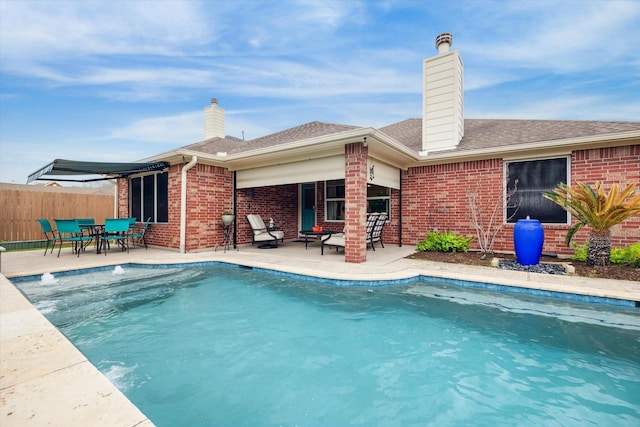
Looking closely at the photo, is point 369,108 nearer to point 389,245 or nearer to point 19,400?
point 389,245

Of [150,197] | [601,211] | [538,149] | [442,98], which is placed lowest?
[601,211]

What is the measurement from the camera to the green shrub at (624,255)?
17.3ft

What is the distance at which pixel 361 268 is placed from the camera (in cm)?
558

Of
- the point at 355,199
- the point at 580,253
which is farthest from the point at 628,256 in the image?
the point at 355,199

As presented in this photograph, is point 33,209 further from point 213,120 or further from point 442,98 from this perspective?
point 442,98

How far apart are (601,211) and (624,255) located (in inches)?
49.9

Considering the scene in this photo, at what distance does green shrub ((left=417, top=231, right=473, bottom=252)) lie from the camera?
7.29m

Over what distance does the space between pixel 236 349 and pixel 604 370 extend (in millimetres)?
3440

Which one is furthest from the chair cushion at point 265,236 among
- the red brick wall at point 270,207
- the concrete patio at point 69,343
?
the concrete patio at point 69,343

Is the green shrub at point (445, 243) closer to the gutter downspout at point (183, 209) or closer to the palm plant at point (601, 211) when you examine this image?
the palm plant at point (601, 211)

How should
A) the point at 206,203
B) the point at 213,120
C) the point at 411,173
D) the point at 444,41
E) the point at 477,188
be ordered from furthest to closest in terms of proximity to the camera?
the point at 213,120
the point at 411,173
the point at 444,41
the point at 206,203
the point at 477,188

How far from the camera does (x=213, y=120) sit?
12.6 meters

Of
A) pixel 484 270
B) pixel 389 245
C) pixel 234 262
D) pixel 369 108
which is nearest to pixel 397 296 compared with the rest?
pixel 484 270

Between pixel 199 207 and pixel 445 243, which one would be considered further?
pixel 199 207
